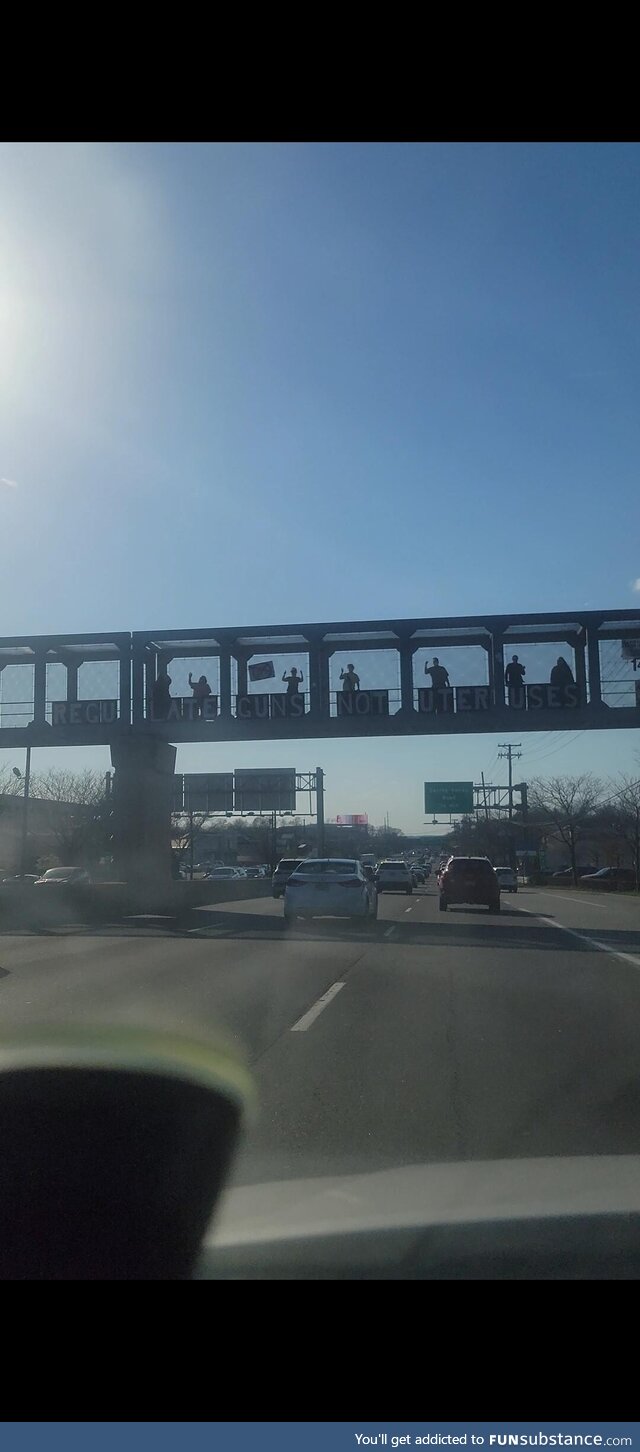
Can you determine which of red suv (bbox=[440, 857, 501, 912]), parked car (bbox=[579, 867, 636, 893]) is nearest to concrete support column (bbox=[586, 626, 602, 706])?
red suv (bbox=[440, 857, 501, 912])

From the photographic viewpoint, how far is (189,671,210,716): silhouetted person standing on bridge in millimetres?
32719

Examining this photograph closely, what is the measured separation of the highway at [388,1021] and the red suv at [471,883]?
7700mm

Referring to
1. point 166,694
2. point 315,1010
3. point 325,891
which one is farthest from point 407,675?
point 315,1010

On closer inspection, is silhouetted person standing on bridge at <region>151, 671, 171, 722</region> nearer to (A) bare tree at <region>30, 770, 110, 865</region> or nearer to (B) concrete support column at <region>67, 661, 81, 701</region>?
(B) concrete support column at <region>67, 661, 81, 701</region>

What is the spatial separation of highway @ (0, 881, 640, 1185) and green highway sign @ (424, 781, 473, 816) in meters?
50.8

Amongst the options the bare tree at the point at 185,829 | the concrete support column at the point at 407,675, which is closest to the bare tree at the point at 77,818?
the bare tree at the point at 185,829

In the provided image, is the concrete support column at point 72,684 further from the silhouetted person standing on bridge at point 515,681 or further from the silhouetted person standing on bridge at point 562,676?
the silhouetted person standing on bridge at point 562,676

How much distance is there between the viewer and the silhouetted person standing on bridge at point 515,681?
102 feet

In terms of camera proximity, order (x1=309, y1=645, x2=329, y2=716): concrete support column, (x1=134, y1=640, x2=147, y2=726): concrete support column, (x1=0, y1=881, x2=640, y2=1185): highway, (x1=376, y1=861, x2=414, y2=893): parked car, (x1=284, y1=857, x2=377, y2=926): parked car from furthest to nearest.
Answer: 1. (x1=376, y1=861, x2=414, y2=893): parked car
2. (x1=134, y1=640, x2=147, y2=726): concrete support column
3. (x1=309, y1=645, x2=329, y2=716): concrete support column
4. (x1=284, y1=857, x2=377, y2=926): parked car
5. (x1=0, y1=881, x2=640, y2=1185): highway

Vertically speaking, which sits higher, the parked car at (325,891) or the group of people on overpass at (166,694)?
the group of people on overpass at (166,694)

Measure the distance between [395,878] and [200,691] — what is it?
1963 centimetres
